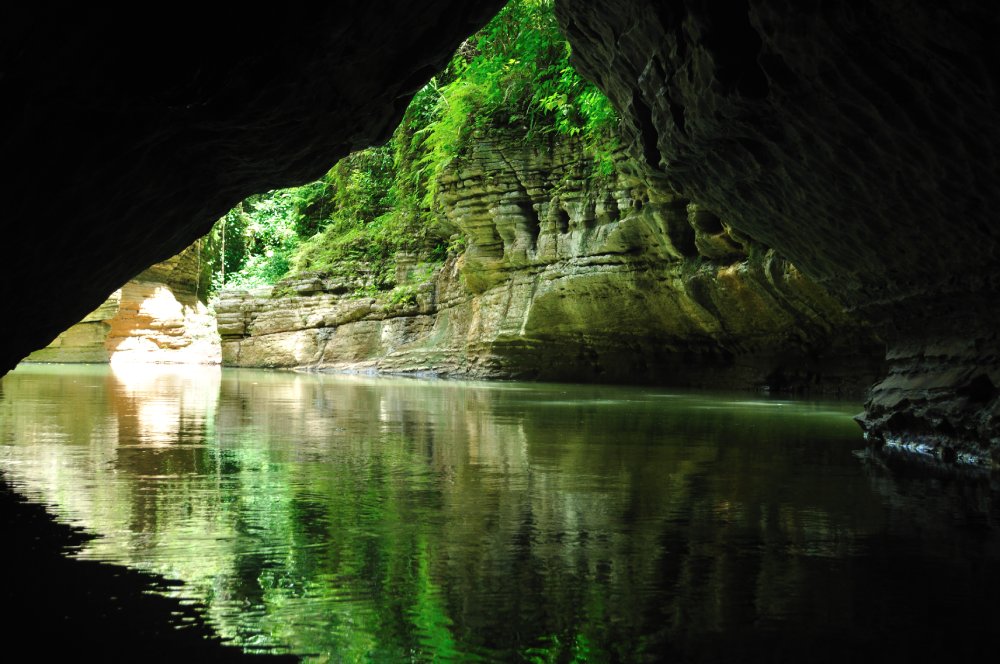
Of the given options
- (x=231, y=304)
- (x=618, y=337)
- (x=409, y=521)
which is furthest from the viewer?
(x=231, y=304)

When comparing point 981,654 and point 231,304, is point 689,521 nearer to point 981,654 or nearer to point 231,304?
point 981,654

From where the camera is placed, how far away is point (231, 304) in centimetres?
2698

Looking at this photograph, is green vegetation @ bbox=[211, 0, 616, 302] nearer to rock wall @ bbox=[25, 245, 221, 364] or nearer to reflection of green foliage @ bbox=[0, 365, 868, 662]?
rock wall @ bbox=[25, 245, 221, 364]

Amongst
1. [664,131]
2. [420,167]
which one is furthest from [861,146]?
[420,167]

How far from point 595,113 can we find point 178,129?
9.91 metres

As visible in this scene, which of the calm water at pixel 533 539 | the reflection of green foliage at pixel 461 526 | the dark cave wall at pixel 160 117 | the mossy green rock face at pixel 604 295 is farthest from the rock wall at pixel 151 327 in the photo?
the dark cave wall at pixel 160 117

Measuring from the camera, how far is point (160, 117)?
10.7 feet

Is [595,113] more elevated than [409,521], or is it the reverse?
[595,113]

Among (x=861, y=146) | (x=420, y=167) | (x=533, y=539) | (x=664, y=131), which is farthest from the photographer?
(x=420, y=167)

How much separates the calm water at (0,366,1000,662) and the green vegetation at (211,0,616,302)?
6.45 metres

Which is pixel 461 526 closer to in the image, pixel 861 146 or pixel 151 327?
pixel 861 146

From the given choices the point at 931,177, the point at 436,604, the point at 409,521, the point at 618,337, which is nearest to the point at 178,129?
the point at 409,521

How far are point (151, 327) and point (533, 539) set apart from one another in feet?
93.0

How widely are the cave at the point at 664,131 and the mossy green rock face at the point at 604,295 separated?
5.63 metres
